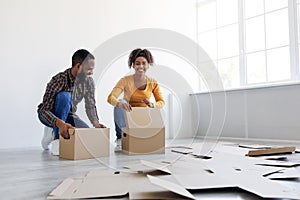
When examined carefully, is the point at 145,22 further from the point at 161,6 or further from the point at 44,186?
the point at 44,186

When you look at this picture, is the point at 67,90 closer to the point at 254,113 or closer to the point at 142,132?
the point at 142,132

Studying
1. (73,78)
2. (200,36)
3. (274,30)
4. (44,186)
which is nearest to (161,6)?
(200,36)

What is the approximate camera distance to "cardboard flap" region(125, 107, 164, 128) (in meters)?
1.66

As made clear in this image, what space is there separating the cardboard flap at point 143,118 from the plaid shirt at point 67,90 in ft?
1.07

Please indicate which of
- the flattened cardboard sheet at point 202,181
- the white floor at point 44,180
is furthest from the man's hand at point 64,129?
the flattened cardboard sheet at point 202,181

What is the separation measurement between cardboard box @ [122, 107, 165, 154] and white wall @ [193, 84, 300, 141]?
4.49 ft

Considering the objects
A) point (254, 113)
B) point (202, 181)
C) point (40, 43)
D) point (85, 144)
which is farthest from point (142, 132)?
point (254, 113)

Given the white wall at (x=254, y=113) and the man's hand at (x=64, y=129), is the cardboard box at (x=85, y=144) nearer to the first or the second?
the man's hand at (x=64, y=129)

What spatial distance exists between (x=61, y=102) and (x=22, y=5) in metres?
1.16

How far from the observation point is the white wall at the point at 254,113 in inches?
97.0

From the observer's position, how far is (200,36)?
12.0 ft

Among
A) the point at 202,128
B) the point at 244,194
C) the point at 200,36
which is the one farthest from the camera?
the point at 200,36

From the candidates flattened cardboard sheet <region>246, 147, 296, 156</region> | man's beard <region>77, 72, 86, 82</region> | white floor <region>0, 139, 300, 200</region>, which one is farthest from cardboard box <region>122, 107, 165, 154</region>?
flattened cardboard sheet <region>246, 147, 296, 156</region>

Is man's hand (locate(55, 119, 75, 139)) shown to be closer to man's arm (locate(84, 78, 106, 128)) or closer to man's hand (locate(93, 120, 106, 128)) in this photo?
man's hand (locate(93, 120, 106, 128))
